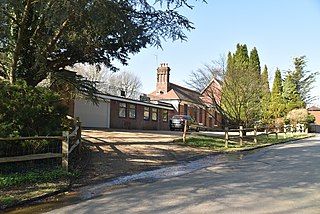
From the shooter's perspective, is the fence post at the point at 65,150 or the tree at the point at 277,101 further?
the tree at the point at 277,101

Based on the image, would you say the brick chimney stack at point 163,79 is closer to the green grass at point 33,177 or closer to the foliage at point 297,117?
the foliage at point 297,117

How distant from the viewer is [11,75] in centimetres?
987

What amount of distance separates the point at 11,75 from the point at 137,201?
20.5 feet

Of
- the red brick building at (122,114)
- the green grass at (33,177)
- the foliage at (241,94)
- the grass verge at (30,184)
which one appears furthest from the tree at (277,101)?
the grass verge at (30,184)

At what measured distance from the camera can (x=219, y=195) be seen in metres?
6.40

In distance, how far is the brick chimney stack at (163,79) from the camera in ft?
138

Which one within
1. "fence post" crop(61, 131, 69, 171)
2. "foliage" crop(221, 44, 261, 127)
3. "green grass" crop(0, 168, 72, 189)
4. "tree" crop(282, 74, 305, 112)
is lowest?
"green grass" crop(0, 168, 72, 189)

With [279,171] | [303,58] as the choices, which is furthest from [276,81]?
[279,171]

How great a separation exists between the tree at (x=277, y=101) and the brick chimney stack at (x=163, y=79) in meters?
13.2

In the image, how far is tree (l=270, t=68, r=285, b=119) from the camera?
1501 inches

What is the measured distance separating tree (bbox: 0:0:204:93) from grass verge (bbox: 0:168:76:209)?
3488 mm

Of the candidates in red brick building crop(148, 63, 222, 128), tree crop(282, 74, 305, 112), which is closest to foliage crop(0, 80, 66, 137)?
red brick building crop(148, 63, 222, 128)

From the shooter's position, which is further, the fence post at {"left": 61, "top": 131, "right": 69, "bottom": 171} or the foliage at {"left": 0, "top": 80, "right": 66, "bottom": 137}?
the fence post at {"left": 61, "top": 131, "right": 69, "bottom": 171}

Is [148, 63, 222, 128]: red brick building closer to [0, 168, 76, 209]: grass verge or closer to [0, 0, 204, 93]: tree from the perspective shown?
[0, 0, 204, 93]: tree
